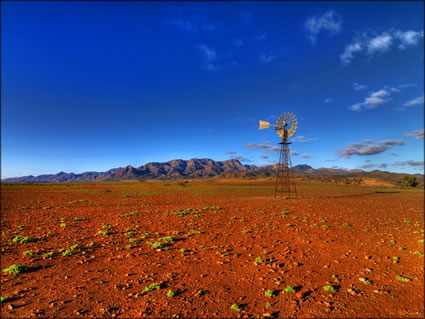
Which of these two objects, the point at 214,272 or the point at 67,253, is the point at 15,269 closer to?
the point at 67,253

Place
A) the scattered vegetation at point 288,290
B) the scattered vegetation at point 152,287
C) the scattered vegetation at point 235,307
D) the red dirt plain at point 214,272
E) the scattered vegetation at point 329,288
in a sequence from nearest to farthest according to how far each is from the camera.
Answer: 1. the scattered vegetation at point 235,307
2. the red dirt plain at point 214,272
3. the scattered vegetation at point 152,287
4. the scattered vegetation at point 288,290
5. the scattered vegetation at point 329,288

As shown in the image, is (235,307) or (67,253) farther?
(67,253)

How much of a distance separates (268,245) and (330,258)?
→ 3.56 metres

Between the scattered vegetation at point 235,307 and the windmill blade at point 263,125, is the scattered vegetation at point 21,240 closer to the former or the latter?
the scattered vegetation at point 235,307

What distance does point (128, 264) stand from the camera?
1074 cm

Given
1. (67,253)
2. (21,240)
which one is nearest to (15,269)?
(67,253)

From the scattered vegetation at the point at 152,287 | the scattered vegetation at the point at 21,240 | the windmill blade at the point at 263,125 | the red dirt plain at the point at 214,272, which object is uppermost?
the windmill blade at the point at 263,125

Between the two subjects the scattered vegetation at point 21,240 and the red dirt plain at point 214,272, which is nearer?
the red dirt plain at point 214,272

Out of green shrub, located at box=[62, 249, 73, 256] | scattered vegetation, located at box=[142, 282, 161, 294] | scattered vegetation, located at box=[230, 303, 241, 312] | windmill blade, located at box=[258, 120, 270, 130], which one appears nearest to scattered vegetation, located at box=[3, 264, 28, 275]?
green shrub, located at box=[62, 249, 73, 256]

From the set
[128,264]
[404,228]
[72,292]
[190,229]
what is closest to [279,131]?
[404,228]

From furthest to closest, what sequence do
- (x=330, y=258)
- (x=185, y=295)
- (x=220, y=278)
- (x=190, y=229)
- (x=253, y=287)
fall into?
1. (x=190, y=229)
2. (x=330, y=258)
3. (x=220, y=278)
4. (x=253, y=287)
5. (x=185, y=295)

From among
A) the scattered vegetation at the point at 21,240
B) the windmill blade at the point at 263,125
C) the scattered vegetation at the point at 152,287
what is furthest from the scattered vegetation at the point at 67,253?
the windmill blade at the point at 263,125

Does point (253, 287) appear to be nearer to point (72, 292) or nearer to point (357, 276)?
point (357, 276)

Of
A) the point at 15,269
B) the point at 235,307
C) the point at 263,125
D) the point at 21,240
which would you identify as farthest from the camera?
the point at 263,125
